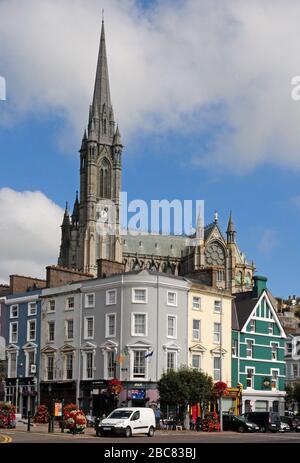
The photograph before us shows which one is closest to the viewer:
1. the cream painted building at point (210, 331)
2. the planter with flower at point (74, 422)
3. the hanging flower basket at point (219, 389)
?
the planter with flower at point (74, 422)

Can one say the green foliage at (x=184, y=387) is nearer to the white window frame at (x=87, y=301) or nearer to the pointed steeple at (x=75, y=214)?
the white window frame at (x=87, y=301)

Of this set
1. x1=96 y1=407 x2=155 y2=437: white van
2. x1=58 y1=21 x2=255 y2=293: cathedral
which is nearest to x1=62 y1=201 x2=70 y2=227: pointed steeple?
x1=58 y1=21 x2=255 y2=293: cathedral

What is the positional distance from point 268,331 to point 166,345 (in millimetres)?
15022

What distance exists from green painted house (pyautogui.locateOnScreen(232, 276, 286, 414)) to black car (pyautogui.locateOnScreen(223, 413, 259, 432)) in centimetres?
1338

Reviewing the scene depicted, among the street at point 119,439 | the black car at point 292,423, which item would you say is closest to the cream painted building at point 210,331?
the black car at point 292,423

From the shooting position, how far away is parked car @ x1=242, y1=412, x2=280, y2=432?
54625mm

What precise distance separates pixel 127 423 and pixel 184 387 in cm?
1605

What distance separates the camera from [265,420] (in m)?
55.0

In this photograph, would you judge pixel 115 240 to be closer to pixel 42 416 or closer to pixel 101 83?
pixel 101 83

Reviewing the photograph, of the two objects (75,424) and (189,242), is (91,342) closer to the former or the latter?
(75,424)

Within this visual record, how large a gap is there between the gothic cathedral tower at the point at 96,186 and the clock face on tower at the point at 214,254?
67.2 feet

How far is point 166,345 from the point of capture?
61.8 m

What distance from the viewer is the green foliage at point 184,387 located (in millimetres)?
56188

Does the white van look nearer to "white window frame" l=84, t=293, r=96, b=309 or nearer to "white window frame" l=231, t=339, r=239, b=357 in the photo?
"white window frame" l=84, t=293, r=96, b=309
